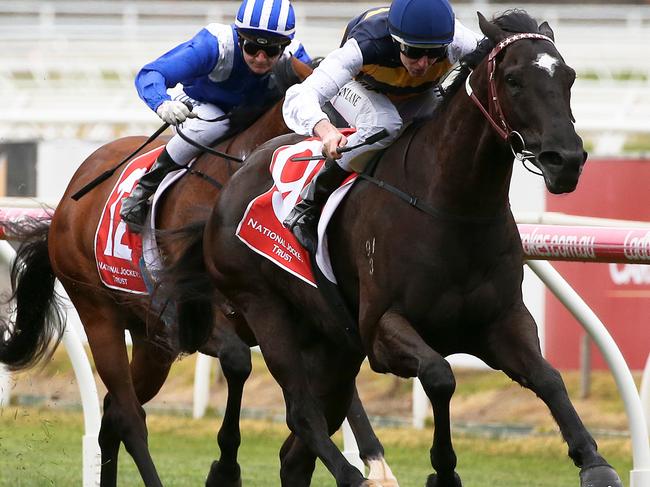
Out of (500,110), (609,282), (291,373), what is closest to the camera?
(500,110)

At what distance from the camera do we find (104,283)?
5883 millimetres

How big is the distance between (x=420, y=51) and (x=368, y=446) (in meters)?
1.76

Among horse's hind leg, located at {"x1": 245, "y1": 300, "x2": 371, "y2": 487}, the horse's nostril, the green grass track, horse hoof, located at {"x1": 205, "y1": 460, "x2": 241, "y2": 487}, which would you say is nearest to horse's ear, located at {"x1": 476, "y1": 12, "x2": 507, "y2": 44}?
the horse's nostril

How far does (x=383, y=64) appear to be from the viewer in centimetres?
447

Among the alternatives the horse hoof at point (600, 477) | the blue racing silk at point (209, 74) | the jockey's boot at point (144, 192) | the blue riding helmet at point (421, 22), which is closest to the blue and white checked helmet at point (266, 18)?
the blue racing silk at point (209, 74)

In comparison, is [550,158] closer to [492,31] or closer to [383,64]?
[492,31]

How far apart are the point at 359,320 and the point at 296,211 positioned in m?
0.45

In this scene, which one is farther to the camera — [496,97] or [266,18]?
[266,18]

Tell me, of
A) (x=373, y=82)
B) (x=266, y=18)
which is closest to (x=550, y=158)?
(x=373, y=82)

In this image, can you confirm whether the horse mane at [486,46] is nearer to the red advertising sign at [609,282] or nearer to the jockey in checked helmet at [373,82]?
the jockey in checked helmet at [373,82]

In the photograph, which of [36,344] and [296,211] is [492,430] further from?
[296,211]

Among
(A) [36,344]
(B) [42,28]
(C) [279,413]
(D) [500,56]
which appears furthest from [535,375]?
(B) [42,28]

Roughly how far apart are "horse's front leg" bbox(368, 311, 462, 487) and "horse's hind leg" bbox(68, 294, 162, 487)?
1.50 m

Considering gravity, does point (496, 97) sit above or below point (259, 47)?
above
